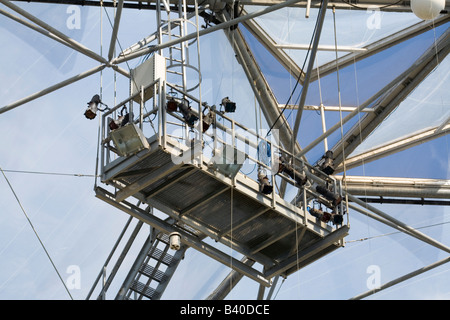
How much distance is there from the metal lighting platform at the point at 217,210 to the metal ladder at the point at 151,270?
116 cm

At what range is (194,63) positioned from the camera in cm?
2602

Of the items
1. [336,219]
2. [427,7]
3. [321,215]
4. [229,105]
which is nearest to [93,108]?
[229,105]

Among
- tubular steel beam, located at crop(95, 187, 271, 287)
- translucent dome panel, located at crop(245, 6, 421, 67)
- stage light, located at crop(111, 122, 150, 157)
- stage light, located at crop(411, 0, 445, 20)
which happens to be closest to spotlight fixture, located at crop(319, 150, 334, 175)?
tubular steel beam, located at crop(95, 187, 271, 287)

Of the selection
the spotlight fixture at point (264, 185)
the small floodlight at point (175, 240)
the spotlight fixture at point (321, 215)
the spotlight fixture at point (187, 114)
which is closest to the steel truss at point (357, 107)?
the small floodlight at point (175, 240)

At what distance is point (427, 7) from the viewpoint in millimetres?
22516

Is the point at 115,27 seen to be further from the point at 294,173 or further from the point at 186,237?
the point at 294,173

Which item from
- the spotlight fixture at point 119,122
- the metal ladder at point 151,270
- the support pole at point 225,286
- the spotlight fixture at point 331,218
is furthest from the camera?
the support pole at point 225,286

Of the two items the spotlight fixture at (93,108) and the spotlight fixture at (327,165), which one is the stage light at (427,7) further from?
the spotlight fixture at (93,108)

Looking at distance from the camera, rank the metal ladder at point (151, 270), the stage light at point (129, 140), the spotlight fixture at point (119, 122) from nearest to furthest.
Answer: the stage light at point (129, 140) → the spotlight fixture at point (119, 122) → the metal ladder at point (151, 270)

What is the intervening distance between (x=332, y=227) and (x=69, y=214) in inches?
263

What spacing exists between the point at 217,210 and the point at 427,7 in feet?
15.8

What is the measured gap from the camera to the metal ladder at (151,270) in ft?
81.5

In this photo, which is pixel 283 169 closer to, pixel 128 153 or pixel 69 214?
pixel 128 153
